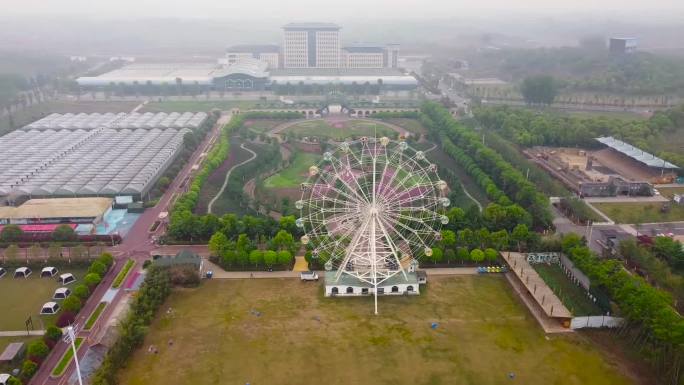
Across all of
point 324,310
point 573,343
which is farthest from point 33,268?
point 573,343

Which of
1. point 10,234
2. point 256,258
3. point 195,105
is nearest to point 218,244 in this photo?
point 256,258

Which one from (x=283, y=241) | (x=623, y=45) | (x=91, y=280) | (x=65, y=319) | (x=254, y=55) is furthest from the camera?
(x=254, y=55)

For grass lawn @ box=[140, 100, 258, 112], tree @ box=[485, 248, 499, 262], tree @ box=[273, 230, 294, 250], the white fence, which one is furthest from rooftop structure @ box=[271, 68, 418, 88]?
the white fence

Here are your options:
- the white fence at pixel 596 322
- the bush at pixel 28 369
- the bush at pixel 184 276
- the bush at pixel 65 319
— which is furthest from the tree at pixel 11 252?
the white fence at pixel 596 322

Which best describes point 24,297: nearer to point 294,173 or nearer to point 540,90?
point 294,173

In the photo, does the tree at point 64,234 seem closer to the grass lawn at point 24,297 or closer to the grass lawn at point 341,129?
the grass lawn at point 24,297

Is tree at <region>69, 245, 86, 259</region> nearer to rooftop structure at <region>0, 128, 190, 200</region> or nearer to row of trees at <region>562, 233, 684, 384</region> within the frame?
rooftop structure at <region>0, 128, 190, 200</region>
